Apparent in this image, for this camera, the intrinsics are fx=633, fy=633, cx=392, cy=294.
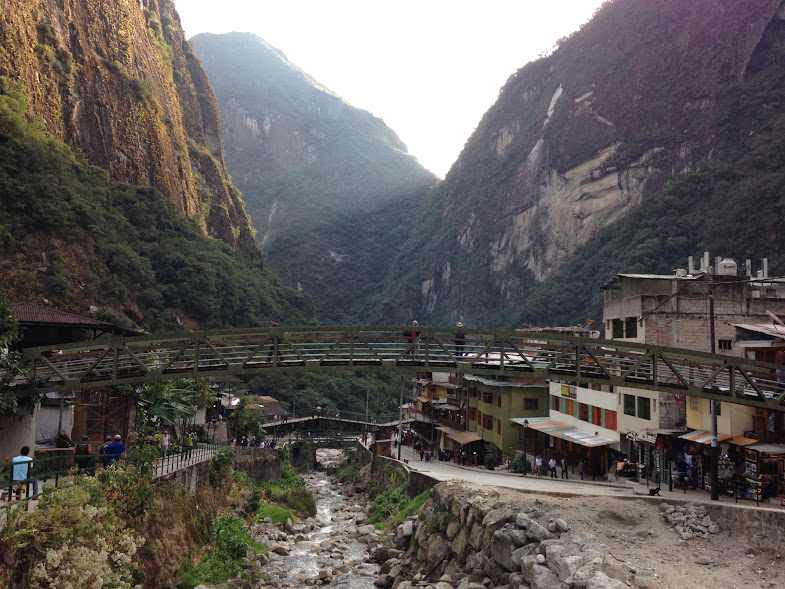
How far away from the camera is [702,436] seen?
2511 centimetres

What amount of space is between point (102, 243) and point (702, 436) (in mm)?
56461

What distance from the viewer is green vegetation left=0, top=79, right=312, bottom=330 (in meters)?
53.1

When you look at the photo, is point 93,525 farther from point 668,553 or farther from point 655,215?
point 655,215

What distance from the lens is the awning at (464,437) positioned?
46.4 meters

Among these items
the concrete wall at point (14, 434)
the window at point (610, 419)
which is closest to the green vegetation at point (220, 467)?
the concrete wall at point (14, 434)

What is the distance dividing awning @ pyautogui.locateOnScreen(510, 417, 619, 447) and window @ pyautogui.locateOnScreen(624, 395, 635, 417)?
5.60ft

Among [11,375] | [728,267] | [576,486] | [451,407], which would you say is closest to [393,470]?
[451,407]

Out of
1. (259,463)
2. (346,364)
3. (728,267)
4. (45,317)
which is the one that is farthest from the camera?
(259,463)

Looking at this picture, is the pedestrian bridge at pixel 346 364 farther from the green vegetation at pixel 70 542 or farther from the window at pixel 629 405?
the window at pixel 629 405

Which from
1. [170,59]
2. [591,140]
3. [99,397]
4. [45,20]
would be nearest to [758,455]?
[99,397]

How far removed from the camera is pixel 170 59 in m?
110

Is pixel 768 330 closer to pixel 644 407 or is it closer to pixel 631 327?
pixel 644 407

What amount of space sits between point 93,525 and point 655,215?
309ft

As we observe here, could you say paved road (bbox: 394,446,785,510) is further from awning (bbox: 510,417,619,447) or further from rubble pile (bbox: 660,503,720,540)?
awning (bbox: 510,417,619,447)
